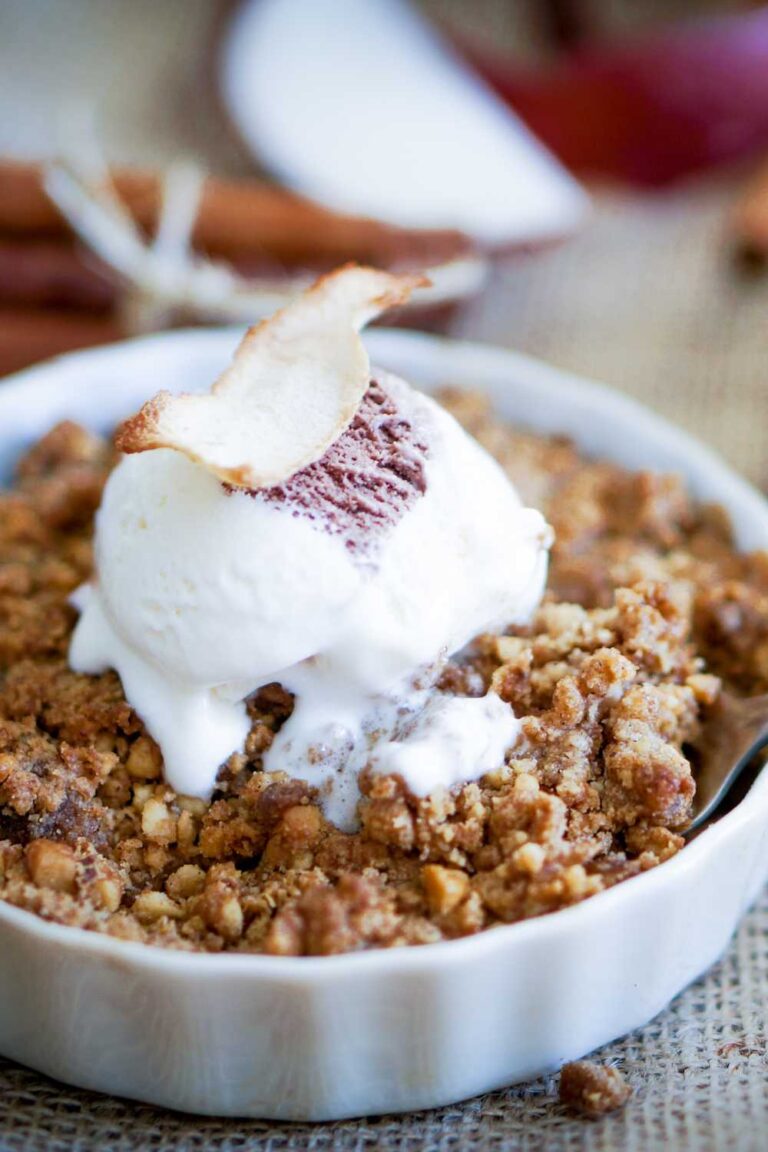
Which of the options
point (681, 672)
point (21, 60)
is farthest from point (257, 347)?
point (21, 60)

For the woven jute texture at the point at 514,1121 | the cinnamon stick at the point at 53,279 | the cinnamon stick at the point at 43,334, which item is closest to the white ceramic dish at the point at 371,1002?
the woven jute texture at the point at 514,1121

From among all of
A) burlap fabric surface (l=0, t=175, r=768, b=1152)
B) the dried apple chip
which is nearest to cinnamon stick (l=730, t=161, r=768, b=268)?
burlap fabric surface (l=0, t=175, r=768, b=1152)

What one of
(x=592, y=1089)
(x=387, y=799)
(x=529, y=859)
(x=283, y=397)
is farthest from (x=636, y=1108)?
(x=283, y=397)

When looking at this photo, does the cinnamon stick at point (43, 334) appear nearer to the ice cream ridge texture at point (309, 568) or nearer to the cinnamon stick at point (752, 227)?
the ice cream ridge texture at point (309, 568)

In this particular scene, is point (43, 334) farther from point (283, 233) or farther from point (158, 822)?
point (158, 822)

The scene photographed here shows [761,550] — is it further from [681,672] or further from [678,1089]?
[678,1089]

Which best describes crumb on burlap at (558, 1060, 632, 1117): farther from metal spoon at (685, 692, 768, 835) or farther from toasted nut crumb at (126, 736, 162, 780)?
toasted nut crumb at (126, 736, 162, 780)

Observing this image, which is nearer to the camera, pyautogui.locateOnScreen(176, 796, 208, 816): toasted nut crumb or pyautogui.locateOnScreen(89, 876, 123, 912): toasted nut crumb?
pyautogui.locateOnScreen(89, 876, 123, 912): toasted nut crumb
